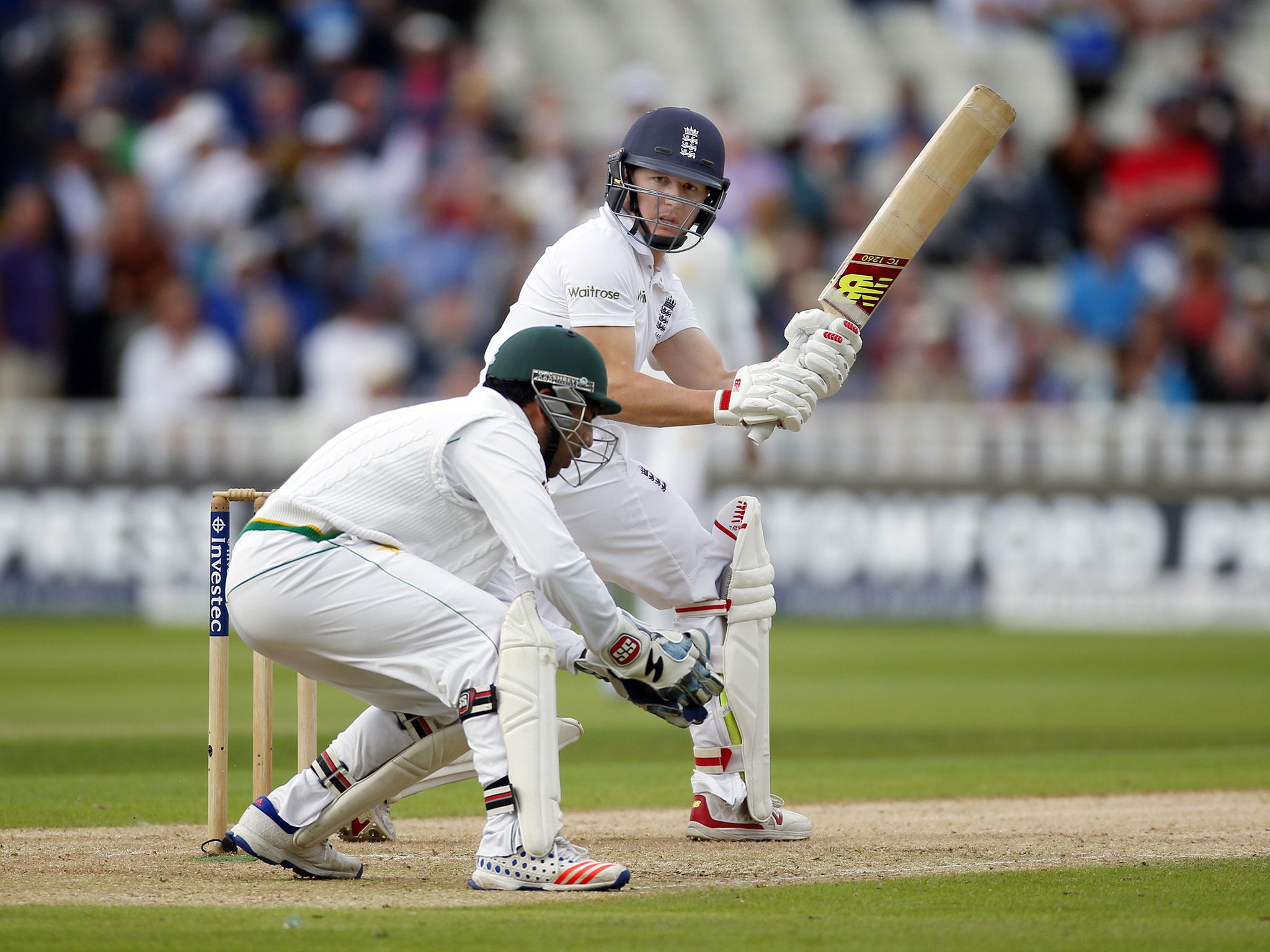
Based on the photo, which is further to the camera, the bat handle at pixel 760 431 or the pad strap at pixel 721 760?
the pad strap at pixel 721 760

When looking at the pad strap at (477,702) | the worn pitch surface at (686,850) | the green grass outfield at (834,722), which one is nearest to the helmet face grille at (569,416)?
the pad strap at (477,702)

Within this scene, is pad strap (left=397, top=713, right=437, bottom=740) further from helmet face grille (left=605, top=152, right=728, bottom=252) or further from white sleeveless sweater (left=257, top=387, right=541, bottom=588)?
helmet face grille (left=605, top=152, right=728, bottom=252)

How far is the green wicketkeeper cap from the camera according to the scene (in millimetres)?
4723

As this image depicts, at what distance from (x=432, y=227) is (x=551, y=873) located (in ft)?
38.3

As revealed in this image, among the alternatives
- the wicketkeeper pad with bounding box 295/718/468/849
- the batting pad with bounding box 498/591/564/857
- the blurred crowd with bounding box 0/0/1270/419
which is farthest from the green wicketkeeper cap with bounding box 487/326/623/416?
the blurred crowd with bounding box 0/0/1270/419

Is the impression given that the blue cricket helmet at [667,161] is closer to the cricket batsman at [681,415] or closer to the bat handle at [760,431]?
the cricket batsman at [681,415]

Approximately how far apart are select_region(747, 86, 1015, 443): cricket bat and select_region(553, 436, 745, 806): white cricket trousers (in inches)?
31.9

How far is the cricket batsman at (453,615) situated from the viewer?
4516 millimetres

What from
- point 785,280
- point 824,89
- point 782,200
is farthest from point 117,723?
point 824,89

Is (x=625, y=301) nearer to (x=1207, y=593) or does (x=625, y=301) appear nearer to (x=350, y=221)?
(x=1207, y=593)

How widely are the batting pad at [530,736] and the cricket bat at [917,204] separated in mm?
1919

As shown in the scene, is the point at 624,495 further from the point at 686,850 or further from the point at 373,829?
the point at 373,829

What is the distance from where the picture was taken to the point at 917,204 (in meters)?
5.95

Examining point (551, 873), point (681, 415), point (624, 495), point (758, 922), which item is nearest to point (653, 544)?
point (624, 495)
